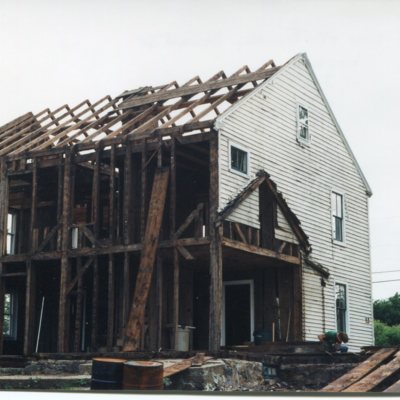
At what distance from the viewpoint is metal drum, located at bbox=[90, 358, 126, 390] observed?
60.8 feet

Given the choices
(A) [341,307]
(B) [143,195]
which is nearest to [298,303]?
(A) [341,307]

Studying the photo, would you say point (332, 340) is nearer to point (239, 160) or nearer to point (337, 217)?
point (239, 160)

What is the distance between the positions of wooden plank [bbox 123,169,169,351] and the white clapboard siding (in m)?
1.68

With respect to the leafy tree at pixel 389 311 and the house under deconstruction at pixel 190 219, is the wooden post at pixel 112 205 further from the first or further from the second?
the leafy tree at pixel 389 311

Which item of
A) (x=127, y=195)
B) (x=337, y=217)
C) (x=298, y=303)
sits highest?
(x=337, y=217)

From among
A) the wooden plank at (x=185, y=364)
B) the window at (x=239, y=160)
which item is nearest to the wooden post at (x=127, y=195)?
the window at (x=239, y=160)

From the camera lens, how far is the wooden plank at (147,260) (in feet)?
76.9

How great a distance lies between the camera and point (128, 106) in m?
29.2

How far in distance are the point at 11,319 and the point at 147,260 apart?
919cm

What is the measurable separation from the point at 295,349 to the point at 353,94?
688cm

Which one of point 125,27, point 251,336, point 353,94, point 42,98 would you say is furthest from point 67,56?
point 251,336

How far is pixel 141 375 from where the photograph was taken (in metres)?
18.5

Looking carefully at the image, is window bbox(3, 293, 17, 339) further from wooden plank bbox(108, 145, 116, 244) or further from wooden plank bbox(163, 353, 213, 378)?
wooden plank bbox(163, 353, 213, 378)

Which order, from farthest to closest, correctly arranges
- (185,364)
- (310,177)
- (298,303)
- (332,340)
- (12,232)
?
(12,232)
(310,177)
(298,303)
(332,340)
(185,364)
